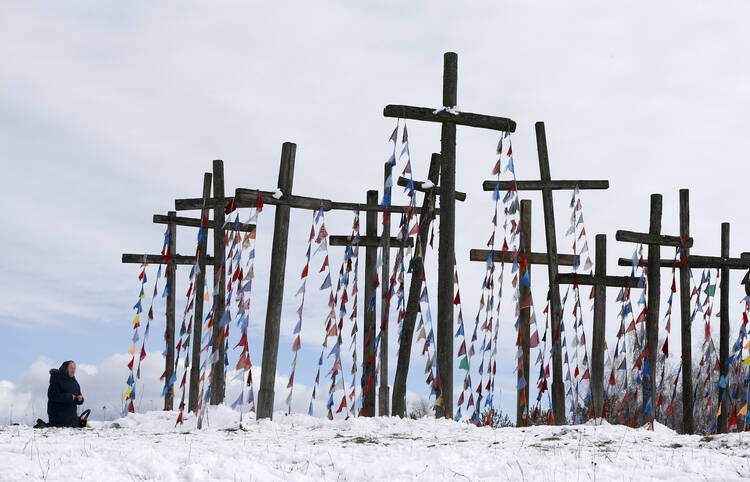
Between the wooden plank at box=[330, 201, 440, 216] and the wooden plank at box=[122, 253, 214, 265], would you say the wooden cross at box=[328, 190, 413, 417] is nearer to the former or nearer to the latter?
the wooden plank at box=[330, 201, 440, 216]

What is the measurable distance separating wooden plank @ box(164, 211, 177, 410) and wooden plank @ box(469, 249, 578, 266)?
7.25 m

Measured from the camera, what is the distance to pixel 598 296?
16234mm

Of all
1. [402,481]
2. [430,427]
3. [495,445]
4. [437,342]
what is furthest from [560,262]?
[402,481]

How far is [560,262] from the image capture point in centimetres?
1627

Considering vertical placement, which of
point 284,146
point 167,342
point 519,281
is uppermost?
point 284,146

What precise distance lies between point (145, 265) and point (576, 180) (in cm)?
1001

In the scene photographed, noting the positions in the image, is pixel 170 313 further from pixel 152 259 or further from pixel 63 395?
pixel 63 395

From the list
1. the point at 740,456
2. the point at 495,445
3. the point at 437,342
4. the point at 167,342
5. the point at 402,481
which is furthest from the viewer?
the point at 167,342

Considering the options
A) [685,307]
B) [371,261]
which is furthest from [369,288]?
[685,307]

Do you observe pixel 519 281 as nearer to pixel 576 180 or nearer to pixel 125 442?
pixel 576 180

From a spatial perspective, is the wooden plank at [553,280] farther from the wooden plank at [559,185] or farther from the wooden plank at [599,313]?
the wooden plank at [599,313]

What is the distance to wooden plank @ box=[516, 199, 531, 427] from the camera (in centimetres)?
1566

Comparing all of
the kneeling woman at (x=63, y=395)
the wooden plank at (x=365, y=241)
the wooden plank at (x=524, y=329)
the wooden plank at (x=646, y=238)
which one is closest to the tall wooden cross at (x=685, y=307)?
the wooden plank at (x=646, y=238)

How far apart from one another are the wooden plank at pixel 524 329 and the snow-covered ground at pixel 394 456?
12.3 feet
